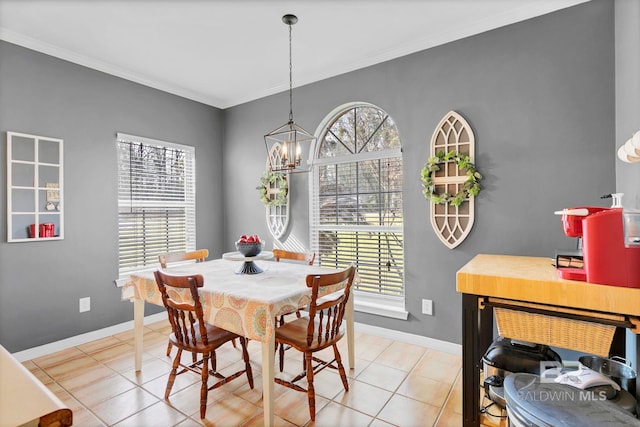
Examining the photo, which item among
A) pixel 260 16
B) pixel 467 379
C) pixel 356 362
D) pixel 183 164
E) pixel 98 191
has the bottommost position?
pixel 356 362

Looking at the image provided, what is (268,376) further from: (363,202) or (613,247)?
(363,202)

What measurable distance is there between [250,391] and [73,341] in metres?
1.97

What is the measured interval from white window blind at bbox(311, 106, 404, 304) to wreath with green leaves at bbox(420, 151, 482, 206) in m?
0.36

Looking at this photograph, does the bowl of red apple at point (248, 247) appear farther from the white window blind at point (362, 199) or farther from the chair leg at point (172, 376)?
the white window blind at point (362, 199)

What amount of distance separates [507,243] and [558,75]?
4.16ft

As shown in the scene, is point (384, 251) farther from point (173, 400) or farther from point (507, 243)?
point (173, 400)

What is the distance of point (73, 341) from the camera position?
3059 mm

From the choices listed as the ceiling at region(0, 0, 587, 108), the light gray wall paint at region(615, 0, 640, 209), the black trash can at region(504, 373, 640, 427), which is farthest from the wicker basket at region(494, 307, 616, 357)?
the ceiling at region(0, 0, 587, 108)

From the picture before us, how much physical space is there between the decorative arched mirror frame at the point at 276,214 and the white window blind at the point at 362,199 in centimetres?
37

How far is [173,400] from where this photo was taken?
2178 millimetres

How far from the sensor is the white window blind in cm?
323

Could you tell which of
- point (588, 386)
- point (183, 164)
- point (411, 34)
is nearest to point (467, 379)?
point (588, 386)

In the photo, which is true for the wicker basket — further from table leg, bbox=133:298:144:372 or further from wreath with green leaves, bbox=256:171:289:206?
wreath with green leaves, bbox=256:171:289:206

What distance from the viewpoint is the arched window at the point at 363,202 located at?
3.22 metres
